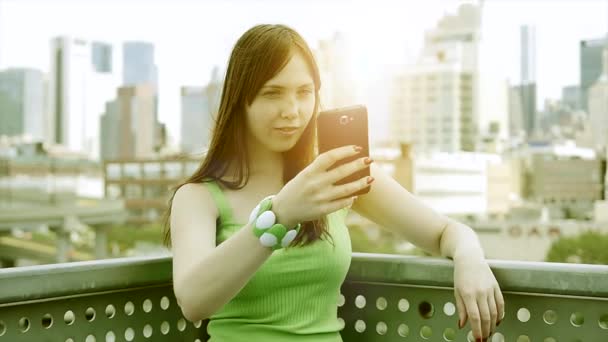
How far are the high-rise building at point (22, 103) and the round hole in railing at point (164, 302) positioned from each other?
2259 inches

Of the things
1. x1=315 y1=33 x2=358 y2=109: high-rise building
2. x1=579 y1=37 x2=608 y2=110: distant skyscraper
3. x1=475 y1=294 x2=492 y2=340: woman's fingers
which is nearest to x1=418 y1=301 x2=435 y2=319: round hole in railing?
x1=475 y1=294 x2=492 y2=340: woman's fingers

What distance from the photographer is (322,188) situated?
3.91 ft

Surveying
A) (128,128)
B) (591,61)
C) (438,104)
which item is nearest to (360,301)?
(591,61)

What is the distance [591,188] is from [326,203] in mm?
59092

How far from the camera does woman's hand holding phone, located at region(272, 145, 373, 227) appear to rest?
1191mm

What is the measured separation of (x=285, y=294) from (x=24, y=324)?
542 mm

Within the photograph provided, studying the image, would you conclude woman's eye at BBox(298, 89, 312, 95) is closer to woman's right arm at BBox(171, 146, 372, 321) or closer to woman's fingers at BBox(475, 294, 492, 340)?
woman's right arm at BBox(171, 146, 372, 321)

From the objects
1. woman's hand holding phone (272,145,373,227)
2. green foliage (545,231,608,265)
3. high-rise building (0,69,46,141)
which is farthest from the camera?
high-rise building (0,69,46,141)

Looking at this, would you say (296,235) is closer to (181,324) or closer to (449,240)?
(449,240)

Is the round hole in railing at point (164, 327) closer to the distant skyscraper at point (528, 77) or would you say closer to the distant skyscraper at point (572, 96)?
the distant skyscraper at point (572, 96)

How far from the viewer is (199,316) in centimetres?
139

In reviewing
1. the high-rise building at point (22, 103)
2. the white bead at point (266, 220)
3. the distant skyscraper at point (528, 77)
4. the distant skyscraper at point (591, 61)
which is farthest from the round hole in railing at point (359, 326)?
the distant skyscraper at point (528, 77)

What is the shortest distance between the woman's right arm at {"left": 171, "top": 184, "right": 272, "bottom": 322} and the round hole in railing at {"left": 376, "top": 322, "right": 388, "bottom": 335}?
482mm

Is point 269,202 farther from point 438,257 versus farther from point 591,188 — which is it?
point 591,188
